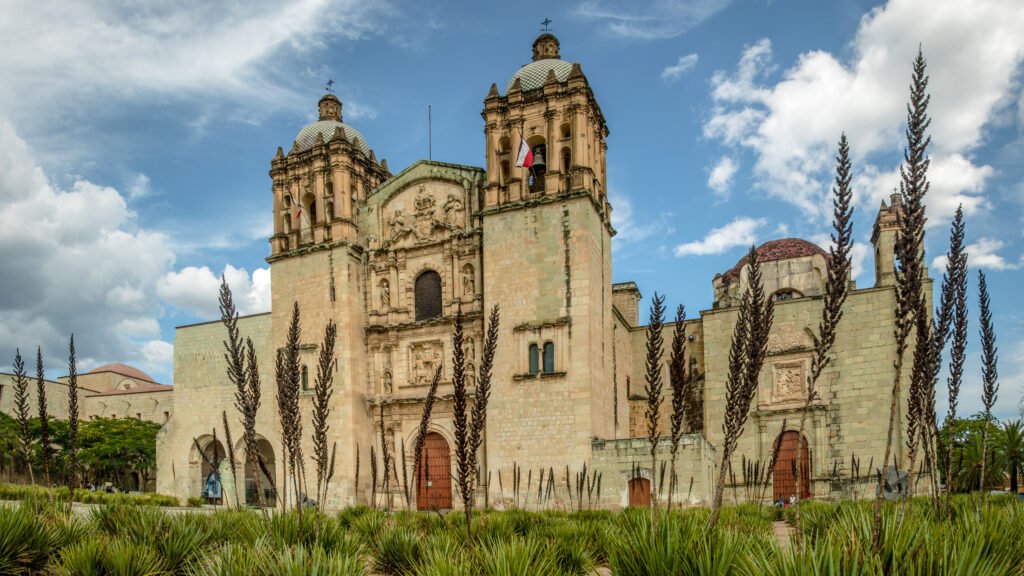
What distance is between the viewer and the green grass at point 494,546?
4.35 metres

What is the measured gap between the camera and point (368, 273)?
24062mm

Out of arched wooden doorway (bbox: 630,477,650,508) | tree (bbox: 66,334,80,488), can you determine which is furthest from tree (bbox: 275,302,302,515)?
arched wooden doorway (bbox: 630,477,650,508)

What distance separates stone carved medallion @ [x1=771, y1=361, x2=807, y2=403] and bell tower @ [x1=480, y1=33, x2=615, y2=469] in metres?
4.73

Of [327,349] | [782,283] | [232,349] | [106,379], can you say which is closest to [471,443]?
[327,349]

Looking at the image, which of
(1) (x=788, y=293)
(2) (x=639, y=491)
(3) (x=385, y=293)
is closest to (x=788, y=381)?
(1) (x=788, y=293)

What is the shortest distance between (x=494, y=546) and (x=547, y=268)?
15.1 meters

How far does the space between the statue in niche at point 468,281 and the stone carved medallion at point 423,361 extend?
6.03 ft

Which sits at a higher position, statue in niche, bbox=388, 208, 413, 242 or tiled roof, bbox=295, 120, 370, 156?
tiled roof, bbox=295, 120, 370, 156

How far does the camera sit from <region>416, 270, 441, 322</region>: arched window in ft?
76.0

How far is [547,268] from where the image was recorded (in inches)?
813

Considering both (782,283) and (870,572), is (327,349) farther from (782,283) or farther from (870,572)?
(782,283)

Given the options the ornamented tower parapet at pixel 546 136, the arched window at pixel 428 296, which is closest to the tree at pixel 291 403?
the ornamented tower parapet at pixel 546 136

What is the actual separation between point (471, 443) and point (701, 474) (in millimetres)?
13337

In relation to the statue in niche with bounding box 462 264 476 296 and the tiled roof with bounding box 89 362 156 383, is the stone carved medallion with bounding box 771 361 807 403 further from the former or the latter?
the tiled roof with bounding box 89 362 156 383
